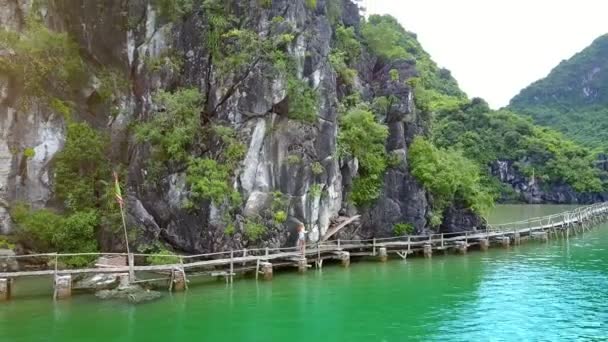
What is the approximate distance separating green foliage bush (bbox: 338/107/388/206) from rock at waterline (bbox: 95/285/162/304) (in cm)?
1399

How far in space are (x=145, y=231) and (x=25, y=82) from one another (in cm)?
1068

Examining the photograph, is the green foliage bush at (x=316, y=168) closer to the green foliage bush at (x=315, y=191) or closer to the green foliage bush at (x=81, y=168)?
the green foliage bush at (x=315, y=191)

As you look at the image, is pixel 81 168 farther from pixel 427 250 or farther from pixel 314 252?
pixel 427 250

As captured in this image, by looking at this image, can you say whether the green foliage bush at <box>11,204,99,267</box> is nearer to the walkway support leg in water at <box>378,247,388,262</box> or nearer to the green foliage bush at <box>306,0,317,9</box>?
the walkway support leg in water at <box>378,247,388,262</box>

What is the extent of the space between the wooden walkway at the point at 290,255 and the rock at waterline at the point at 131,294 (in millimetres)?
843

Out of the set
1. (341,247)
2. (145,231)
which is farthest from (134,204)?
(341,247)

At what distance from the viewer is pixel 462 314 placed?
19.1 metres

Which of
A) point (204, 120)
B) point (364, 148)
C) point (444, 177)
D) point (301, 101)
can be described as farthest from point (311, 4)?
point (444, 177)

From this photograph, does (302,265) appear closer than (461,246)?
Yes

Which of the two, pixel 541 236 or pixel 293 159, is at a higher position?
pixel 293 159

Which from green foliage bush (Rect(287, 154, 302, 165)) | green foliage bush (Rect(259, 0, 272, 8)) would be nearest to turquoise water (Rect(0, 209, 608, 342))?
green foliage bush (Rect(287, 154, 302, 165))

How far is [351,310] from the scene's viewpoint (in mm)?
19641

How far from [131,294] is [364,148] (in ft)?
54.7

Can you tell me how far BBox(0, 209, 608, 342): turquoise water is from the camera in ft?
54.4
